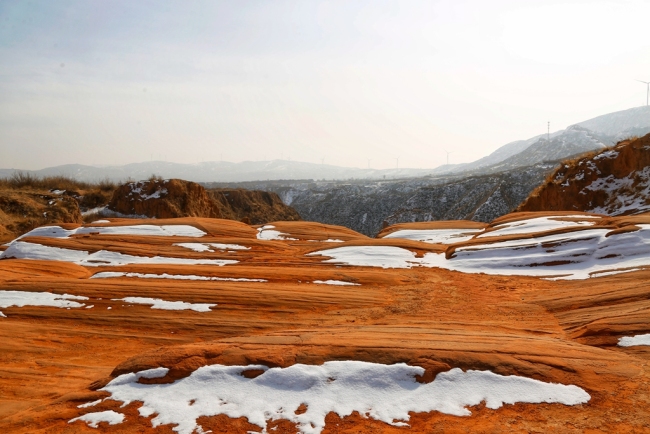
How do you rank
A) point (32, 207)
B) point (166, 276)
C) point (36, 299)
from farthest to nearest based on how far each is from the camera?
point (32, 207), point (166, 276), point (36, 299)

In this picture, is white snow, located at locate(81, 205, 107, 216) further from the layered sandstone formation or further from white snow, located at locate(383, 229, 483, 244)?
white snow, located at locate(383, 229, 483, 244)

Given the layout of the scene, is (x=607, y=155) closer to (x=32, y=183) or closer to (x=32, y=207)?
(x=32, y=207)

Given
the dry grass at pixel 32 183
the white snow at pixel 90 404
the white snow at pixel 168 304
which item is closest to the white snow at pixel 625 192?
the white snow at pixel 168 304

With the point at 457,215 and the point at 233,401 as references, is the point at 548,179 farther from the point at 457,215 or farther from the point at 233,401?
the point at 457,215

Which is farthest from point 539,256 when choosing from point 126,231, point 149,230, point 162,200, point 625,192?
point 162,200

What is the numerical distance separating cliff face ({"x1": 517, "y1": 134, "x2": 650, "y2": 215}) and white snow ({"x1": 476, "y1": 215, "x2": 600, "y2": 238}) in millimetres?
10298

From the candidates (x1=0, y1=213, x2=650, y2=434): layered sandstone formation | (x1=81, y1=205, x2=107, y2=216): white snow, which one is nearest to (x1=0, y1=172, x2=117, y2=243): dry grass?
(x1=81, y1=205, x2=107, y2=216): white snow

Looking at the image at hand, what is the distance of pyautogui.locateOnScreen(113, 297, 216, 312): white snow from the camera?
9.33 m

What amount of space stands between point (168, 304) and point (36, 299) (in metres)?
3.30

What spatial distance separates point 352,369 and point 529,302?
5686 millimetres

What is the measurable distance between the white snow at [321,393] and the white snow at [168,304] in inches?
129

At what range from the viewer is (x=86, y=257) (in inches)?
567

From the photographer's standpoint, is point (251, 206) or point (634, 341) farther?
point (251, 206)

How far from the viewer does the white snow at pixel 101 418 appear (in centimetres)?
510
